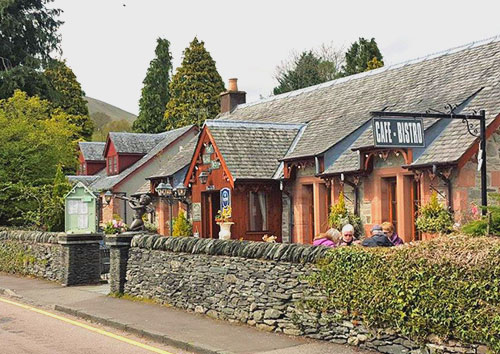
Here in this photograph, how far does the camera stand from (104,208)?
48.5 metres

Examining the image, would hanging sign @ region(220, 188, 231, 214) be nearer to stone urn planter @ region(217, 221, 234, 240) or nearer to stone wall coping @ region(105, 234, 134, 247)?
stone urn planter @ region(217, 221, 234, 240)

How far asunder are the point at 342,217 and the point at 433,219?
346 cm

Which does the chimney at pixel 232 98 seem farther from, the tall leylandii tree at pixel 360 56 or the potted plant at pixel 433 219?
the tall leylandii tree at pixel 360 56

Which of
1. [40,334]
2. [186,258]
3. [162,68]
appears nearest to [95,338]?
[40,334]

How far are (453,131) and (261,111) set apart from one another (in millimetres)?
14675

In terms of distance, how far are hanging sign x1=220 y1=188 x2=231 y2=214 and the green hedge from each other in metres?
12.8

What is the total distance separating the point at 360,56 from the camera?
59.3 meters

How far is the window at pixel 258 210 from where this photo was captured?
2333 cm

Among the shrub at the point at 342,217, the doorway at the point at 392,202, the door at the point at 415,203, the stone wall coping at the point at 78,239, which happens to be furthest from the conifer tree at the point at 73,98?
the door at the point at 415,203

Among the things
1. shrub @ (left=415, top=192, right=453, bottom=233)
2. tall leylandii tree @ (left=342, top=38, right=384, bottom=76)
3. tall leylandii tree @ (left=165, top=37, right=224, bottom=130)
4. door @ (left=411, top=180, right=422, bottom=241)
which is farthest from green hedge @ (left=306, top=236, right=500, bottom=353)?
tall leylandii tree @ (left=165, top=37, right=224, bottom=130)

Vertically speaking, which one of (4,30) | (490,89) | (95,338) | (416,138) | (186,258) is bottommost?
(95,338)

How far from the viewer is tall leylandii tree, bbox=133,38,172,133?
69312 mm

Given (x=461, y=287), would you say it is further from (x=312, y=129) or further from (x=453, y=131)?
(x=312, y=129)

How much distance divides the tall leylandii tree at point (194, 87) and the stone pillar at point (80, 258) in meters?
41.3
